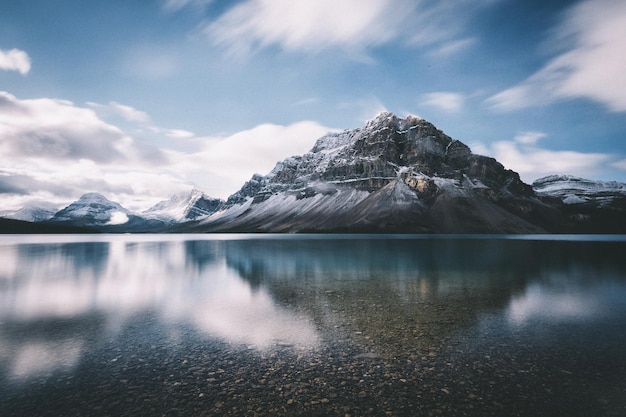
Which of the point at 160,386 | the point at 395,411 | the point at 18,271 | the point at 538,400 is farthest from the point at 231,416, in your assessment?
the point at 18,271

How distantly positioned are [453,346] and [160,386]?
1474 centimetres

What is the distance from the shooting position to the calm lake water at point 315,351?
1286cm

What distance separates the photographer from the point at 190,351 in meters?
18.6

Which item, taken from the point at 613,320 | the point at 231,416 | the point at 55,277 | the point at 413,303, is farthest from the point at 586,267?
the point at 55,277

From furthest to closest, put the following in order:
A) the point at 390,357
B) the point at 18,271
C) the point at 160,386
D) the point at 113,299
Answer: the point at 18,271, the point at 113,299, the point at 390,357, the point at 160,386

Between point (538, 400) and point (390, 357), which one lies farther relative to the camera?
point (390, 357)

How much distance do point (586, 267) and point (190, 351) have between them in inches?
2496

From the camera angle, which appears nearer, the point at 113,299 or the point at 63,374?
the point at 63,374

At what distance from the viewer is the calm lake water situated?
42.2ft

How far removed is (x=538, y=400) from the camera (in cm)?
1299

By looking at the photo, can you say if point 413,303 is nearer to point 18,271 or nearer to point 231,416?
point 231,416

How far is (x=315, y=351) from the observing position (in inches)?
720

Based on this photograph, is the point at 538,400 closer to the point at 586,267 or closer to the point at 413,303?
the point at 413,303

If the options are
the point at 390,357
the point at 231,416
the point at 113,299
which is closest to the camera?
the point at 231,416
